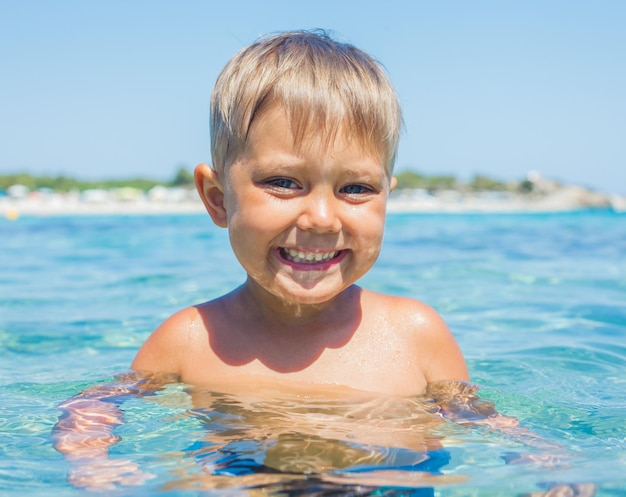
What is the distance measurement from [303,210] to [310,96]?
0.38 metres

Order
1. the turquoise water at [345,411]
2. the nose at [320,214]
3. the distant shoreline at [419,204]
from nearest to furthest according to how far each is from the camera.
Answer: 1. the turquoise water at [345,411]
2. the nose at [320,214]
3. the distant shoreline at [419,204]

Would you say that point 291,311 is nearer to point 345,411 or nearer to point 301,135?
point 345,411

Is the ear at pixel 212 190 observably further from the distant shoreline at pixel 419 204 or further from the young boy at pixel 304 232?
the distant shoreline at pixel 419 204

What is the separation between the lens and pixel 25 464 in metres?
2.17

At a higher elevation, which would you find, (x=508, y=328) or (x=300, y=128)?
(x=300, y=128)

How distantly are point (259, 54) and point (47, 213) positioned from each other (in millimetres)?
43596

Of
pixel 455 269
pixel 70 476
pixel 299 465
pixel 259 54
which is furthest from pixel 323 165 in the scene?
pixel 455 269

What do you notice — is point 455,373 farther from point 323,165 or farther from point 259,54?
point 259,54

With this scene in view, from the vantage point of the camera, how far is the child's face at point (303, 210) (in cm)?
234

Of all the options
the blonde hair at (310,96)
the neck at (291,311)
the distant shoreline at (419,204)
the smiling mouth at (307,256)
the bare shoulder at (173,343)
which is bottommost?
the bare shoulder at (173,343)

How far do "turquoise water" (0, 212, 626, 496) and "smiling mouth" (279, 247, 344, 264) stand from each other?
20.2 inches

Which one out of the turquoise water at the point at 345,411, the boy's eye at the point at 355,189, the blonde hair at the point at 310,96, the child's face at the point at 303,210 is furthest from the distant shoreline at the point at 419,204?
the boy's eye at the point at 355,189

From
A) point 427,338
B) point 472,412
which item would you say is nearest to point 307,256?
point 427,338

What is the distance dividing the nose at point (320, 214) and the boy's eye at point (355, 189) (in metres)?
0.07
